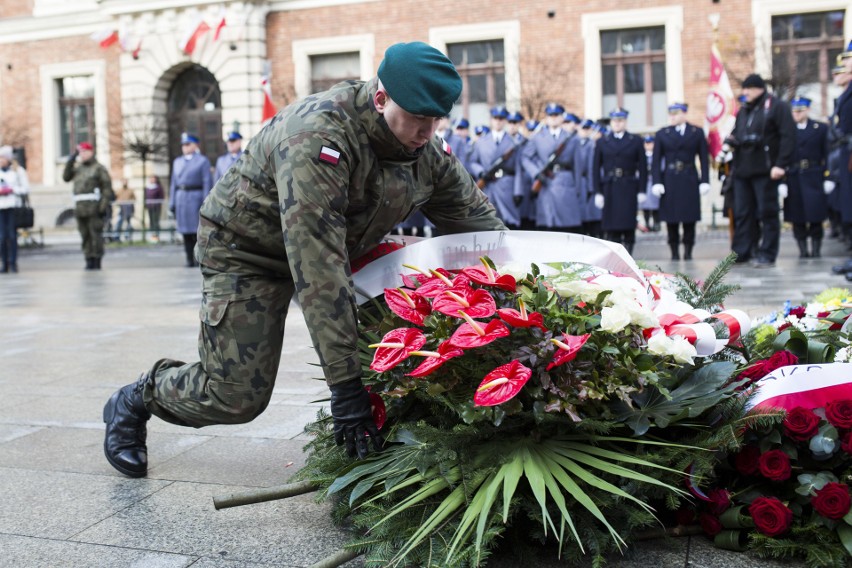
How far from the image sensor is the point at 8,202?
14250 mm

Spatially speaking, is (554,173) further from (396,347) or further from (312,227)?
(396,347)

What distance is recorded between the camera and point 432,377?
2.54 meters

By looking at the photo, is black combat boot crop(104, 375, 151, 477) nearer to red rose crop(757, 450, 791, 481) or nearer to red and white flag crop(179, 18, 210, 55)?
red rose crop(757, 450, 791, 481)

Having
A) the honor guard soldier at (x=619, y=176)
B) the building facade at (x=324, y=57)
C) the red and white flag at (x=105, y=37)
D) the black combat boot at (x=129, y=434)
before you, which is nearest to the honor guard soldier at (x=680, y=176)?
the honor guard soldier at (x=619, y=176)

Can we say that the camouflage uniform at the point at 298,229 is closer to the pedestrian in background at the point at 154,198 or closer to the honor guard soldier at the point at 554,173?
the honor guard soldier at the point at 554,173

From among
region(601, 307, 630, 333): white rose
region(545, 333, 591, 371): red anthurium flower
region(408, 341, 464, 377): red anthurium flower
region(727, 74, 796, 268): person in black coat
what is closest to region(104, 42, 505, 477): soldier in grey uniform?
region(408, 341, 464, 377): red anthurium flower

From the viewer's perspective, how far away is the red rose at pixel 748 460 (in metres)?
2.64

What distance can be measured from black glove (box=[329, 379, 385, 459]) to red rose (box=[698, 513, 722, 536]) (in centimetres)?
92

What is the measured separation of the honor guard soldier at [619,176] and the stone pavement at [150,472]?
5129 millimetres

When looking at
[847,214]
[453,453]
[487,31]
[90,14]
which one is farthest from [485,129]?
[90,14]

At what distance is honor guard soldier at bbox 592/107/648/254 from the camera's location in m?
13.1

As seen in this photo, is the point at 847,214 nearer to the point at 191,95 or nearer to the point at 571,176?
the point at 571,176

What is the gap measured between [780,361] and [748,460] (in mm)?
390

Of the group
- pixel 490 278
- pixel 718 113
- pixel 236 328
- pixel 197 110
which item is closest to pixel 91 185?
pixel 718 113
